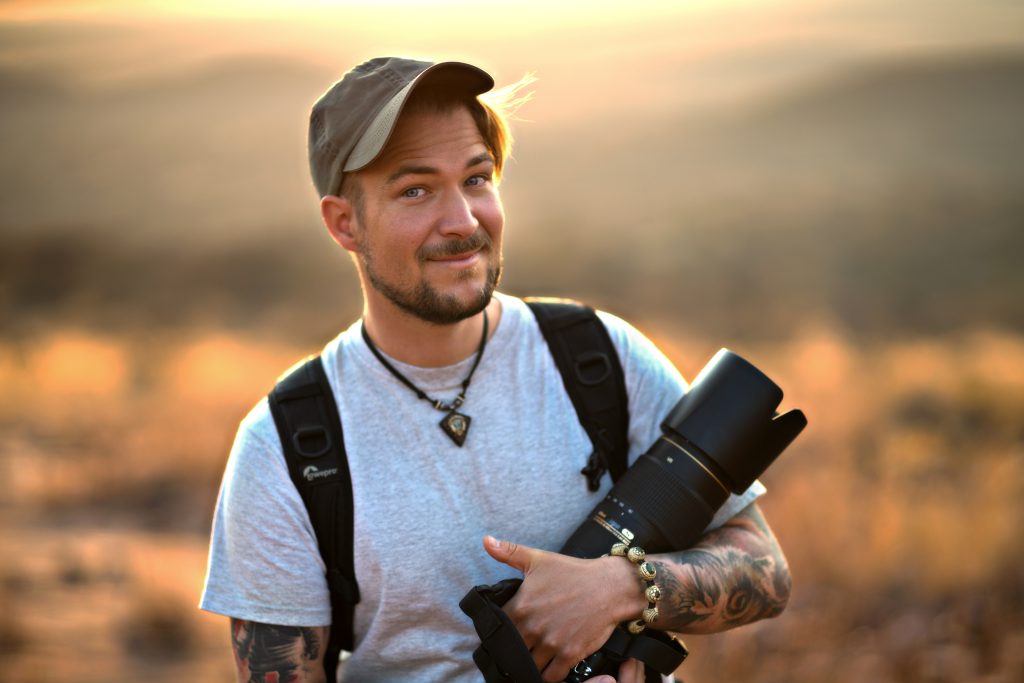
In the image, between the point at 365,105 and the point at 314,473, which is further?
the point at 365,105

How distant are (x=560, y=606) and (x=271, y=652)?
0.68m

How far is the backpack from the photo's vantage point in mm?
2457

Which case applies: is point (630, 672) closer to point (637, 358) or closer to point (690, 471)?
point (690, 471)

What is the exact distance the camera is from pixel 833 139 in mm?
33562

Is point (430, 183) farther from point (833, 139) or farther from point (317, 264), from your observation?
point (833, 139)

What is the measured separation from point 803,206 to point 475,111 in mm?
28705

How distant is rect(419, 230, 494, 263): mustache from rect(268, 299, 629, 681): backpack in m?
0.32

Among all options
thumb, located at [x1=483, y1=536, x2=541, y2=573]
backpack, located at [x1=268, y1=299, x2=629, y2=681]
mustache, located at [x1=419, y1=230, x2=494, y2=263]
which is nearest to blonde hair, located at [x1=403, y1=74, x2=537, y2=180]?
mustache, located at [x1=419, y1=230, x2=494, y2=263]

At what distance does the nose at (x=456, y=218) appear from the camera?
8.23 ft

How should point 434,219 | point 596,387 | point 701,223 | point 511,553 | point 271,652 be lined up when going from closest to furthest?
point 511,553 < point 271,652 < point 434,219 < point 596,387 < point 701,223

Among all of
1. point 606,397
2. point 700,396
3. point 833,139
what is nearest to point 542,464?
point 606,397

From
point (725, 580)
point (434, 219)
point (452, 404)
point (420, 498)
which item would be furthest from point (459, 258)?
point (725, 580)

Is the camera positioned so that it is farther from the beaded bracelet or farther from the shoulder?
the shoulder

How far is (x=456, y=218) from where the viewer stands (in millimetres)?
2514
